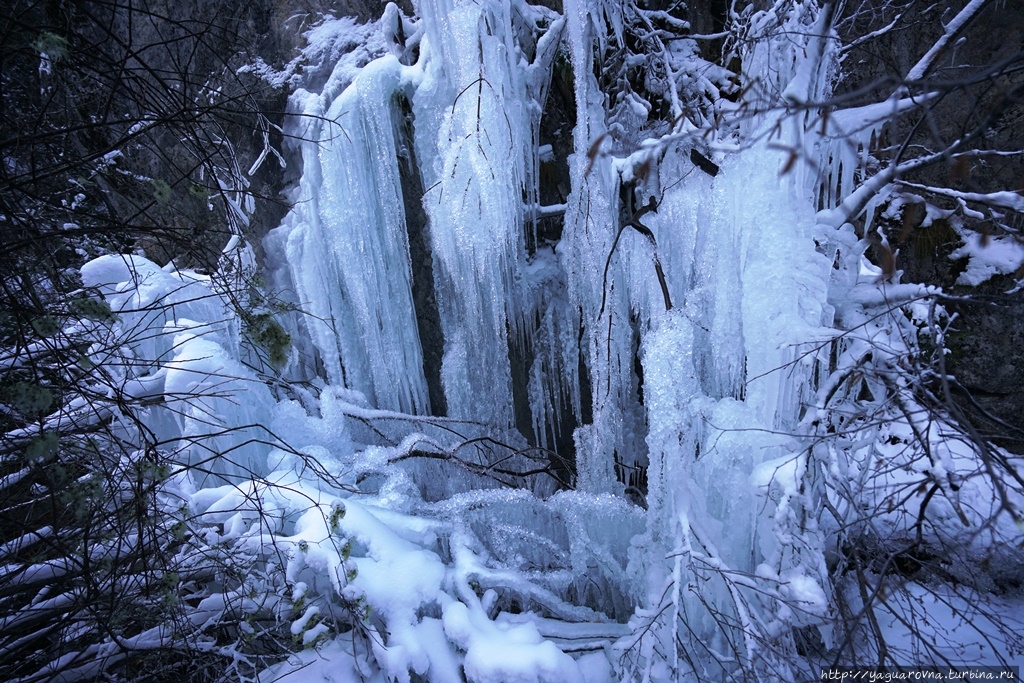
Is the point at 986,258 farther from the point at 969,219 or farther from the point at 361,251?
the point at 361,251

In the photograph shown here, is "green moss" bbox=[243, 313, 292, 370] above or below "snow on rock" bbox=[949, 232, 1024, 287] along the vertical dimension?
above

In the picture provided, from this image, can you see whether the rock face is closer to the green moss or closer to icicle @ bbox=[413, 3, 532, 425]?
icicle @ bbox=[413, 3, 532, 425]

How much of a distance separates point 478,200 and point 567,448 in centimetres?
212

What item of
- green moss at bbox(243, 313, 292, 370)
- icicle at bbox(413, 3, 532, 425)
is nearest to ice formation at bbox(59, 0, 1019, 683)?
icicle at bbox(413, 3, 532, 425)

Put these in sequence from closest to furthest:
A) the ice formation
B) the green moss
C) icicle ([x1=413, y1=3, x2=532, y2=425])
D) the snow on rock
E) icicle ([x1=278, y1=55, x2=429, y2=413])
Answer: the green moss, the ice formation, icicle ([x1=413, y1=3, x2=532, y2=425]), icicle ([x1=278, y1=55, x2=429, y2=413]), the snow on rock

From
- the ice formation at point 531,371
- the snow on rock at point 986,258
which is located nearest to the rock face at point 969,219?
the snow on rock at point 986,258

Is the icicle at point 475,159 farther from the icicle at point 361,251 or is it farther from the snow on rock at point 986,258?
the snow on rock at point 986,258

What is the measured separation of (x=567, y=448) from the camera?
4.41 m

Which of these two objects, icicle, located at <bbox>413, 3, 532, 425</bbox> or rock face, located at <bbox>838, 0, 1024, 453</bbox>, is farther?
rock face, located at <bbox>838, 0, 1024, 453</bbox>

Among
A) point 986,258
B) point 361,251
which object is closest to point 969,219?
point 986,258

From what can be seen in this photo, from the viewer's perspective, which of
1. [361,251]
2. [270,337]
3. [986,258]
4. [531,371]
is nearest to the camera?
[270,337]

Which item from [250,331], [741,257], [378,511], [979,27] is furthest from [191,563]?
[979,27]

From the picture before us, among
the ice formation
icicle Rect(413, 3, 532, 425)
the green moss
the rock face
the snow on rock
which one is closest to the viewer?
the green moss

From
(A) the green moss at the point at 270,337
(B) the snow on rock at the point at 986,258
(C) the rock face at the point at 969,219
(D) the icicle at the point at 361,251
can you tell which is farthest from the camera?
(B) the snow on rock at the point at 986,258
